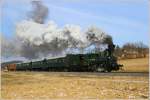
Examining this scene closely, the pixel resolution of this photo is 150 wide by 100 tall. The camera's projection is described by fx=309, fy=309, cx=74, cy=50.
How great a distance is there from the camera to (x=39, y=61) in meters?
27.3

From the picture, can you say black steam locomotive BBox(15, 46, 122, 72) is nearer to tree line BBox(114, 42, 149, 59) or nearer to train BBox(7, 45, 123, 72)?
train BBox(7, 45, 123, 72)

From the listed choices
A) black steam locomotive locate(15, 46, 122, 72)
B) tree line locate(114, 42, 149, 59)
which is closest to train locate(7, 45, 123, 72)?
black steam locomotive locate(15, 46, 122, 72)

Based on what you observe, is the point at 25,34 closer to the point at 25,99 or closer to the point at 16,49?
the point at 16,49

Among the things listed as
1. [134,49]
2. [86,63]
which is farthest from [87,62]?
[134,49]

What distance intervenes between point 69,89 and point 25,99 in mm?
2051

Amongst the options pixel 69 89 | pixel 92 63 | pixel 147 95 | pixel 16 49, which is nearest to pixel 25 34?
pixel 16 49

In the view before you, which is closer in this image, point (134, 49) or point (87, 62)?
point (134, 49)

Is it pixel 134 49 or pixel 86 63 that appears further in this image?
pixel 86 63

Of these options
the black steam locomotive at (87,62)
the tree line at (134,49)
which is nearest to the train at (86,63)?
the black steam locomotive at (87,62)

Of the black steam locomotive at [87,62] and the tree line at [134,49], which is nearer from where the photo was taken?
the tree line at [134,49]

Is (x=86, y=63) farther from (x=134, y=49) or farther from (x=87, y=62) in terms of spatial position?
A: (x=134, y=49)

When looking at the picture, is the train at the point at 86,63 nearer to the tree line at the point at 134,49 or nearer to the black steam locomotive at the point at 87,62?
the black steam locomotive at the point at 87,62

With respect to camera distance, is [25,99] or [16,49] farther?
[16,49]

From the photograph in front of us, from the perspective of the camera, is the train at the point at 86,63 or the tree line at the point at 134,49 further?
the train at the point at 86,63
